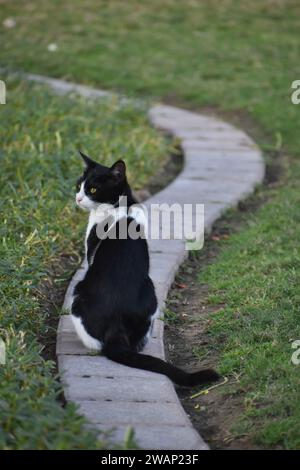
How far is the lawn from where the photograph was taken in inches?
153

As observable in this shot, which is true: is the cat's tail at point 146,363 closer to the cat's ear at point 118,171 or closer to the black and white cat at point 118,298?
the black and white cat at point 118,298

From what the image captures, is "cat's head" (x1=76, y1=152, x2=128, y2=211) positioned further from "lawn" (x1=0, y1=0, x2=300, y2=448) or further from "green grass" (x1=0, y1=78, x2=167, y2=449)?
"lawn" (x1=0, y1=0, x2=300, y2=448)

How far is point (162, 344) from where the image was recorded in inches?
170

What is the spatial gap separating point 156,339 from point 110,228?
2.13 ft

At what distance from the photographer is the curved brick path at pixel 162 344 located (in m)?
3.39

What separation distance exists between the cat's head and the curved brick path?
664 millimetres

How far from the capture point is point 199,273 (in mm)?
5570

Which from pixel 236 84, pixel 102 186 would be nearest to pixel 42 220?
pixel 102 186

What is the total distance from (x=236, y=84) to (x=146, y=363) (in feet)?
24.2

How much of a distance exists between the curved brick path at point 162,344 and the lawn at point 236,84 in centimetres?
27

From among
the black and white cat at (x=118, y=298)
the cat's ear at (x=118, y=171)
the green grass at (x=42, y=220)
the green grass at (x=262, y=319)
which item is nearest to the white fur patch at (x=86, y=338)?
the black and white cat at (x=118, y=298)

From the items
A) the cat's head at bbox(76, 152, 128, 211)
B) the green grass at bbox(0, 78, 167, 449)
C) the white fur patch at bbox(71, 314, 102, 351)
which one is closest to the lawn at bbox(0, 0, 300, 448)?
the green grass at bbox(0, 78, 167, 449)

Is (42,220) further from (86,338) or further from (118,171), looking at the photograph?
(86,338)

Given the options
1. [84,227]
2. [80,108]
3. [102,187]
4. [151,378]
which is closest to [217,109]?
[80,108]
